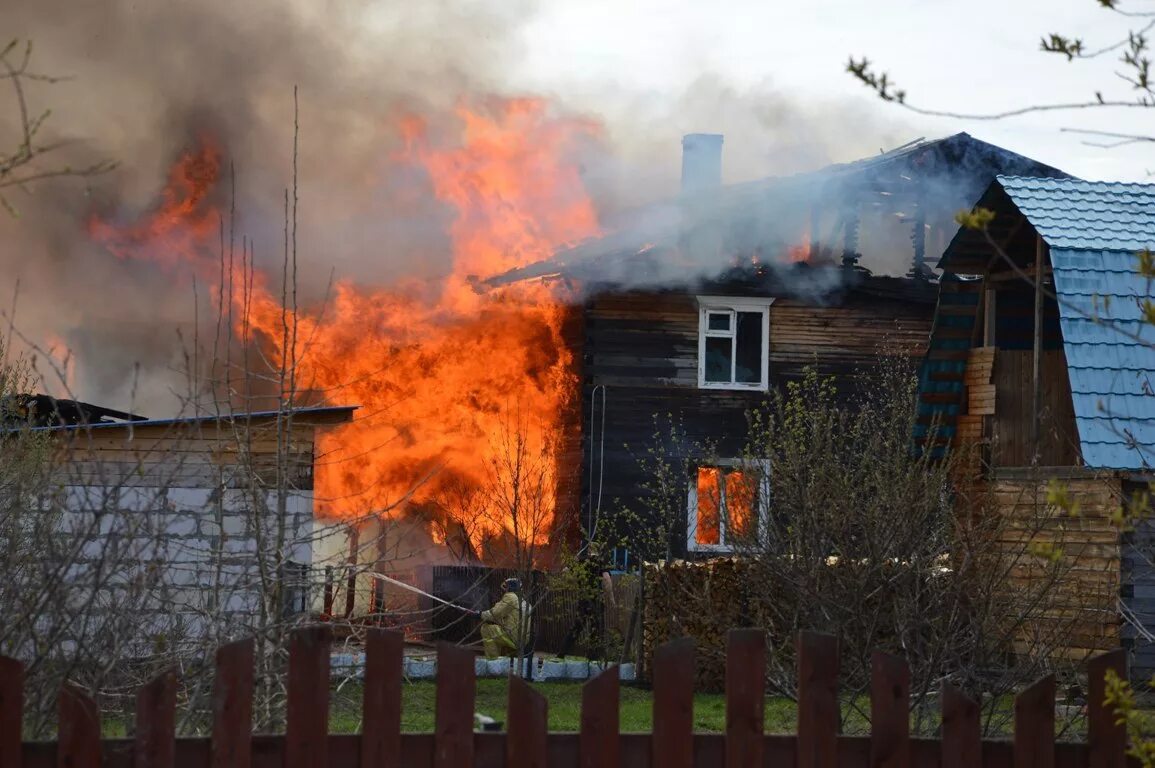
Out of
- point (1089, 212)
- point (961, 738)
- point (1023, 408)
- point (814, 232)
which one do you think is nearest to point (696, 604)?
point (1023, 408)

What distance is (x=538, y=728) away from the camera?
3920 millimetres

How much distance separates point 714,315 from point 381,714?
2471 cm

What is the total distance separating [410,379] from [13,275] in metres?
12.9

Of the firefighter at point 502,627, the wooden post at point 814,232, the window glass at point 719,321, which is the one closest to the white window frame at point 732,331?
the window glass at point 719,321

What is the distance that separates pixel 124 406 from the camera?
38.2 metres

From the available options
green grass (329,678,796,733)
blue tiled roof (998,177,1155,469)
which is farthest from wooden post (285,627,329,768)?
blue tiled roof (998,177,1155,469)

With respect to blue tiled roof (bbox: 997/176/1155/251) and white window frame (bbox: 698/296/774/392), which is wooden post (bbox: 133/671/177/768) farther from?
white window frame (bbox: 698/296/774/392)

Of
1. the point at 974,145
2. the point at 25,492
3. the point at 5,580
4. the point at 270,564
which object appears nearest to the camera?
the point at 5,580

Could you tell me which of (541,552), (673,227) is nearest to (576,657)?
(541,552)

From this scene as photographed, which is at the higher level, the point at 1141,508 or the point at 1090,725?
the point at 1141,508

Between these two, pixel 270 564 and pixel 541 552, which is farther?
pixel 541 552

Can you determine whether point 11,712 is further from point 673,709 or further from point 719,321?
point 719,321

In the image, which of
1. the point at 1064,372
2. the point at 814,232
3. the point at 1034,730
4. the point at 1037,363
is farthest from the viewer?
the point at 814,232

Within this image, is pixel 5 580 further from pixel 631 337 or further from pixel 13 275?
pixel 13 275
